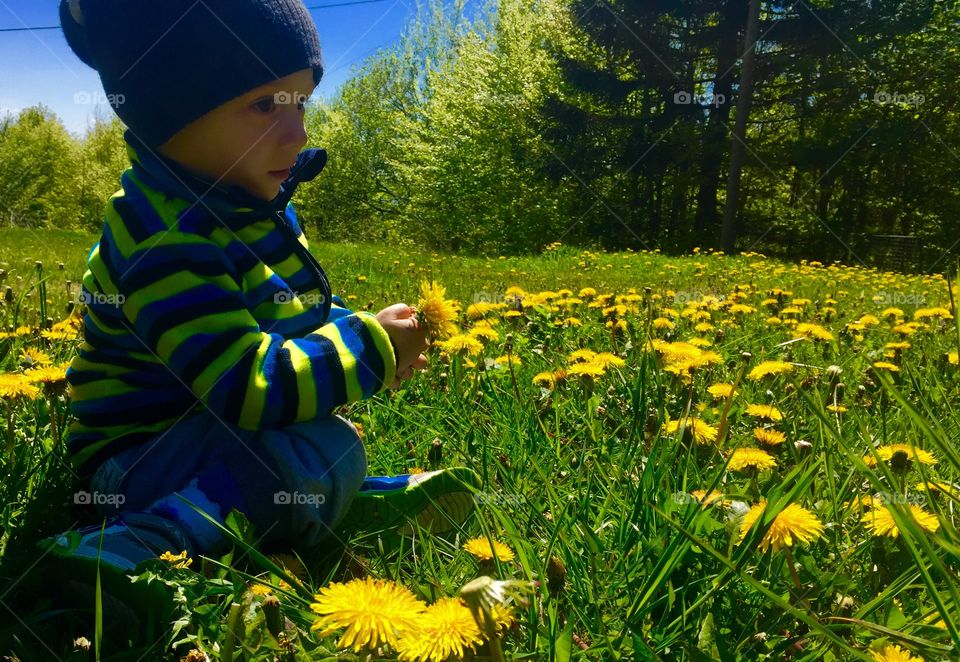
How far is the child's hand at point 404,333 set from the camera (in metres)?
1.48

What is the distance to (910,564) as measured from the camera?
106 cm

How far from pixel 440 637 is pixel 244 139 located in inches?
44.6

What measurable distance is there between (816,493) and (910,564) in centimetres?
34

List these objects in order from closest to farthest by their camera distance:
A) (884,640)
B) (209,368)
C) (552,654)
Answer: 1. (884,640)
2. (552,654)
3. (209,368)

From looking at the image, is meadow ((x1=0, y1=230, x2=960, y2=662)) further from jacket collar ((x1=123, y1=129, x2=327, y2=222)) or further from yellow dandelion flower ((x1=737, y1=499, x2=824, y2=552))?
jacket collar ((x1=123, y1=129, x2=327, y2=222))

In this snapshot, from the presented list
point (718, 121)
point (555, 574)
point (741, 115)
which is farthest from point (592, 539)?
point (718, 121)

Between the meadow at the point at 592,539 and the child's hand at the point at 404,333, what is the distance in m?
0.07

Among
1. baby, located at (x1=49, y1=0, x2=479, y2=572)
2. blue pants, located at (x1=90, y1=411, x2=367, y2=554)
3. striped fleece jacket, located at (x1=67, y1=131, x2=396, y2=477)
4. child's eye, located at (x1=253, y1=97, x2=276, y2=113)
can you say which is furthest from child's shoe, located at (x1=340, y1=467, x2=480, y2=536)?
child's eye, located at (x1=253, y1=97, x2=276, y2=113)

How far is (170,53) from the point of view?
1.40 meters

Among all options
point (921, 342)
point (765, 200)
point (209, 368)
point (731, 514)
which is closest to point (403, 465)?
point (209, 368)

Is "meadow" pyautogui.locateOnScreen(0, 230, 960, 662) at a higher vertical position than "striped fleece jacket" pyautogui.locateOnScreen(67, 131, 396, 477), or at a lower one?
lower

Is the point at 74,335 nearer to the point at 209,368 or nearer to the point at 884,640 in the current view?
the point at 209,368

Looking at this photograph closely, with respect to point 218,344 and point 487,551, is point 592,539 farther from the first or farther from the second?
point 218,344

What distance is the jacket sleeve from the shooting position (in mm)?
1260
